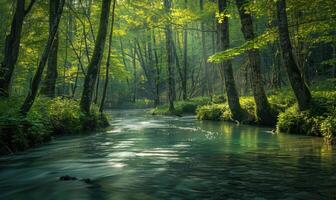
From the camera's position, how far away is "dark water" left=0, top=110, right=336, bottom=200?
231 inches

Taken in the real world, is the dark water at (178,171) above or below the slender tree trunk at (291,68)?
below

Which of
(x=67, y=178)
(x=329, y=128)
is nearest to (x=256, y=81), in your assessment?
(x=329, y=128)

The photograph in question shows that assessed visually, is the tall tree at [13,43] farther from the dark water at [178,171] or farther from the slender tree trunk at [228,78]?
the slender tree trunk at [228,78]

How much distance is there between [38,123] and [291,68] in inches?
377

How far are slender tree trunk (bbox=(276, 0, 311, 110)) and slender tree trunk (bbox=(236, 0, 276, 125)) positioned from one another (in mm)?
3496

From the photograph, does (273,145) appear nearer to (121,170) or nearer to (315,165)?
(315,165)

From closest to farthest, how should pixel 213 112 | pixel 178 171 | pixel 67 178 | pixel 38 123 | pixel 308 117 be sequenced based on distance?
pixel 67 178
pixel 178 171
pixel 38 123
pixel 308 117
pixel 213 112

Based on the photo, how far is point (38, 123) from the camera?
1210cm

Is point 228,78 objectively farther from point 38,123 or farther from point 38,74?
point 38,74

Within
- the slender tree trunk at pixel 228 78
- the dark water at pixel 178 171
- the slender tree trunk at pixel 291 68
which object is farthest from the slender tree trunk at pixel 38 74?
the slender tree trunk at pixel 228 78

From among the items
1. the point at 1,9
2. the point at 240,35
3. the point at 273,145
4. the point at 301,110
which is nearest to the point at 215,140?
the point at 273,145

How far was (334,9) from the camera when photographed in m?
13.7

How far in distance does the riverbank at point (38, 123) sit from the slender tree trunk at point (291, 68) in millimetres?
9428

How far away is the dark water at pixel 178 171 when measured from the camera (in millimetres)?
5867
